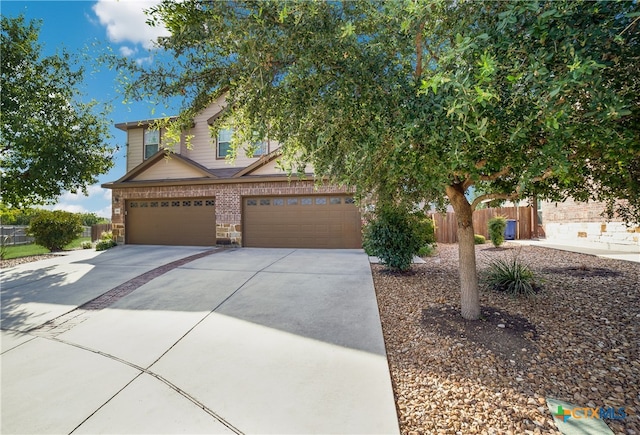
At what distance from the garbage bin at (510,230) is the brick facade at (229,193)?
960 centimetres

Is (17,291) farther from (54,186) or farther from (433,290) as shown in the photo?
(433,290)

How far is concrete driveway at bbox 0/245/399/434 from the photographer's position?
2.47m

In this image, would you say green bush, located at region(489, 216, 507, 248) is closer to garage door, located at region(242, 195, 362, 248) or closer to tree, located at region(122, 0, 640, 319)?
garage door, located at region(242, 195, 362, 248)

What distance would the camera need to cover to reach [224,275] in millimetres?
6996

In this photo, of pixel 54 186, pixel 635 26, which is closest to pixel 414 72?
pixel 635 26

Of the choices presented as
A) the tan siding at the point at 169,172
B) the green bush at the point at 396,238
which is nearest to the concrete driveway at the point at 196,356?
the green bush at the point at 396,238

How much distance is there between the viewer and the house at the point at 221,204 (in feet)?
37.4

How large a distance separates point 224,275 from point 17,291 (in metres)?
4.26

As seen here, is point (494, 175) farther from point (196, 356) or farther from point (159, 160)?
point (159, 160)

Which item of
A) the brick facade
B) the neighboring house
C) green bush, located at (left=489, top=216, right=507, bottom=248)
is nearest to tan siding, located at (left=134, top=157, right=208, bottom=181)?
the brick facade

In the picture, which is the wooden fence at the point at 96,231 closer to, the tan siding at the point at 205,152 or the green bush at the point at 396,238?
the tan siding at the point at 205,152

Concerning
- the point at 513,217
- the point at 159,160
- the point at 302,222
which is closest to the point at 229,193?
the point at 302,222

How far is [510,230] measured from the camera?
15.0m

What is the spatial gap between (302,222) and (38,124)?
9201mm
